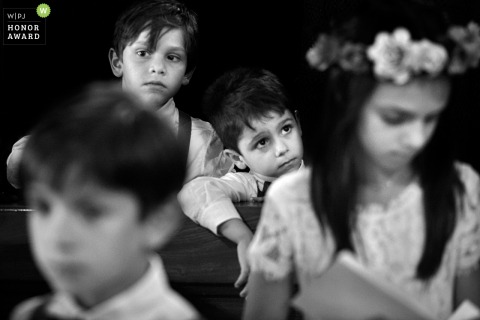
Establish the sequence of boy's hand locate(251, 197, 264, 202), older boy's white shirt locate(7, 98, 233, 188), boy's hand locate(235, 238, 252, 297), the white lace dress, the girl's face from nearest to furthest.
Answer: the girl's face → the white lace dress → boy's hand locate(235, 238, 252, 297) → boy's hand locate(251, 197, 264, 202) → older boy's white shirt locate(7, 98, 233, 188)

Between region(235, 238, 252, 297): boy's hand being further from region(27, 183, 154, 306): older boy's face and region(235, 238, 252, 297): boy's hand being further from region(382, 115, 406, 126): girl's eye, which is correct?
region(27, 183, 154, 306): older boy's face

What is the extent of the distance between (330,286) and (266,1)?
2.08 meters

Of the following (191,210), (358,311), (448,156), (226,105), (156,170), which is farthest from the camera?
(226,105)

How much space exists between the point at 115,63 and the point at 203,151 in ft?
1.76

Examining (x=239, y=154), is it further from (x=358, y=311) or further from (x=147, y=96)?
(x=358, y=311)

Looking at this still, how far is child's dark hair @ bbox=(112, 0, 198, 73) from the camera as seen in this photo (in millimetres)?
3127

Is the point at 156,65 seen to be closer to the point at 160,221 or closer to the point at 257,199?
the point at 257,199

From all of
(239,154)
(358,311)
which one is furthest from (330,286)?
(239,154)

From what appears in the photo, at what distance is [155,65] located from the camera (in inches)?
121

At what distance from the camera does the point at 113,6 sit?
141 inches

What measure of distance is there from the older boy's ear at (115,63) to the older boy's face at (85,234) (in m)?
1.85

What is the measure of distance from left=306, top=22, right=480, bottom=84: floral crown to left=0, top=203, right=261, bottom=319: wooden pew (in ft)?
3.29

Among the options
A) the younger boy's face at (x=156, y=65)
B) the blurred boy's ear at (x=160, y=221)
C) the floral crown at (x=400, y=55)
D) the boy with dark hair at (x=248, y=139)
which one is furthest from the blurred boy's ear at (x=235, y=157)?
the blurred boy's ear at (x=160, y=221)

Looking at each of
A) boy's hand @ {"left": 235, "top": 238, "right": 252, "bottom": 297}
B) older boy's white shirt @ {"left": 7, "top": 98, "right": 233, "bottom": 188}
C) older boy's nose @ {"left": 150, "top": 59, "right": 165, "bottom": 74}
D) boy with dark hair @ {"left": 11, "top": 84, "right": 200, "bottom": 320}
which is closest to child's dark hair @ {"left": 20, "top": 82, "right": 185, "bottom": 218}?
boy with dark hair @ {"left": 11, "top": 84, "right": 200, "bottom": 320}
